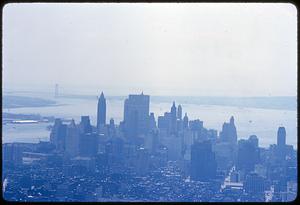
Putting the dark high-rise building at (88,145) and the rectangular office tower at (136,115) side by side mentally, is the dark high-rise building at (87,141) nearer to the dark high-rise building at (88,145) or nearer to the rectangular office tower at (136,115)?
the dark high-rise building at (88,145)

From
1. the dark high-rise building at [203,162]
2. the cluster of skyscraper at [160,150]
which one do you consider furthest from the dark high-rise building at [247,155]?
the dark high-rise building at [203,162]

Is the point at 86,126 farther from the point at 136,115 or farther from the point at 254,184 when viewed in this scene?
the point at 254,184

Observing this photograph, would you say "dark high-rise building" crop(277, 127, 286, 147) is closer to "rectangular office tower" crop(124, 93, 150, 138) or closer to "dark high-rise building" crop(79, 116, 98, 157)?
"rectangular office tower" crop(124, 93, 150, 138)

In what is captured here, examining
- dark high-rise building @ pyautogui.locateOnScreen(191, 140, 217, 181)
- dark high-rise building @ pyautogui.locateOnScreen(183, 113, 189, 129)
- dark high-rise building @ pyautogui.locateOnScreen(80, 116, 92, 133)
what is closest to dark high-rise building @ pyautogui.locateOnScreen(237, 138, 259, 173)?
dark high-rise building @ pyautogui.locateOnScreen(191, 140, 217, 181)

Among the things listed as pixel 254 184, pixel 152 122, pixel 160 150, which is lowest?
pixel 254 184

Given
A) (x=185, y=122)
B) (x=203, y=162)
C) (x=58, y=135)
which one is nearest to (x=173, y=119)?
(x=185, y=122)
